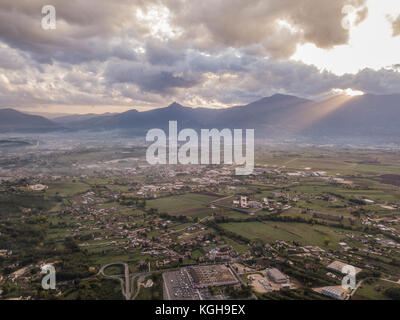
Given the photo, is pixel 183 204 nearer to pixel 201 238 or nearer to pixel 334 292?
pixel 201 238

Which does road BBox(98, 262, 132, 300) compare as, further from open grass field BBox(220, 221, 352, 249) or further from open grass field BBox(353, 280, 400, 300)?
open grass field BBox(353, 280, 400, 300)

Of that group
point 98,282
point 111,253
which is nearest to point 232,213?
point 111,253

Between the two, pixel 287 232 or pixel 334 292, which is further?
pixel 287 232

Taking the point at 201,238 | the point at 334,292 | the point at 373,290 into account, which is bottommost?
the point at 373,290

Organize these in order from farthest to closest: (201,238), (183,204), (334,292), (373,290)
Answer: (183,204) → (201,238) → (373,290) → (334,292)

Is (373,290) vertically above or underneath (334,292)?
underneath

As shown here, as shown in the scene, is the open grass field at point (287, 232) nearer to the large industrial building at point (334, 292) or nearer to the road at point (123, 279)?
the large industrial building at point (334, 292)

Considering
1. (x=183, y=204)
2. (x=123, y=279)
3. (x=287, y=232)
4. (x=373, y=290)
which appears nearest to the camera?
(x=373, y=290)

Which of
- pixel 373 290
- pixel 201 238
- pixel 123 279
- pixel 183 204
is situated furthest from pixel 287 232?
pixel 123 279

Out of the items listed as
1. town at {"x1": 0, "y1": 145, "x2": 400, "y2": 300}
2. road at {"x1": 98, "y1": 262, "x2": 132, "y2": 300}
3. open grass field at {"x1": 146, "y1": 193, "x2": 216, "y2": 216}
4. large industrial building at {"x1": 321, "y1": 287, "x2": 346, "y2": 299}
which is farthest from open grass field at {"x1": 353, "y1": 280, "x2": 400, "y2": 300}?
open grass field at {"x1": 146, "y1": 193, "x2": 216, "y2": 216}

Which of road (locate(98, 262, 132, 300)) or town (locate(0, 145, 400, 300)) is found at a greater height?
town (locate(0, 145, 400, 300))

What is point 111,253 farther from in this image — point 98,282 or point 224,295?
point 224,295
